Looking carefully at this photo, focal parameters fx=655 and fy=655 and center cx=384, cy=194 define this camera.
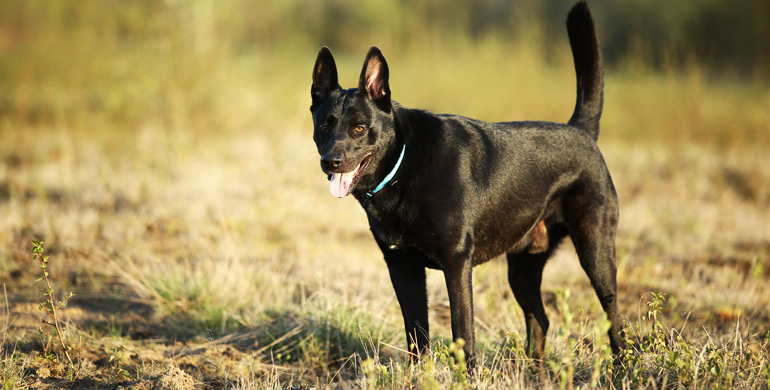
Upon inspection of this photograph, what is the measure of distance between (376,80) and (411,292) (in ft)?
→ 3.36

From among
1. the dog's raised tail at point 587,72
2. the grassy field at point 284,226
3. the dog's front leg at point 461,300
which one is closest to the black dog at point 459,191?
the dog's front leg at point 461,300

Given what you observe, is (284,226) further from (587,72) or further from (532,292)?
(587,72)

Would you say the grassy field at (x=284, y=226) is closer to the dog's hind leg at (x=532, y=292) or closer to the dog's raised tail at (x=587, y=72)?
the dog's hind leg at (x=532, y=292)

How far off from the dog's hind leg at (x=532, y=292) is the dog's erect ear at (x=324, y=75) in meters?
1.41

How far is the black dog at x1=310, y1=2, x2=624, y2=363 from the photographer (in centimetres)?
295

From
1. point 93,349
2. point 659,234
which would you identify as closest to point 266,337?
point 93,349

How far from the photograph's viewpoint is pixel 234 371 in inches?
131

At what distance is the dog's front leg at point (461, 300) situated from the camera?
293cm

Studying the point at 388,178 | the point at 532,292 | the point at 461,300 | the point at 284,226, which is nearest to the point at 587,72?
the point at 532,292

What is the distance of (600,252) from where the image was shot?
136 inches

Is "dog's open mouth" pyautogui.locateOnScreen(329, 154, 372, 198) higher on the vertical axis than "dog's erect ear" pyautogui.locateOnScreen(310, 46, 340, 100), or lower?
lower

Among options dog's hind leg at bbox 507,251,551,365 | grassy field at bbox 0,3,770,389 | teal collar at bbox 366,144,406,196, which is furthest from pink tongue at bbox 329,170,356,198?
dog's hind leg at bbox 507,251,551,365

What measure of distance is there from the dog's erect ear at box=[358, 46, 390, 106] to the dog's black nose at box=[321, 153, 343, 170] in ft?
1.21

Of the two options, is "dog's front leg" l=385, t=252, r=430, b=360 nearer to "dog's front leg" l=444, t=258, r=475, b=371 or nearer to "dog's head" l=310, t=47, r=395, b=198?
"dog's front leg" l=444, t=258, r=475, b=371
